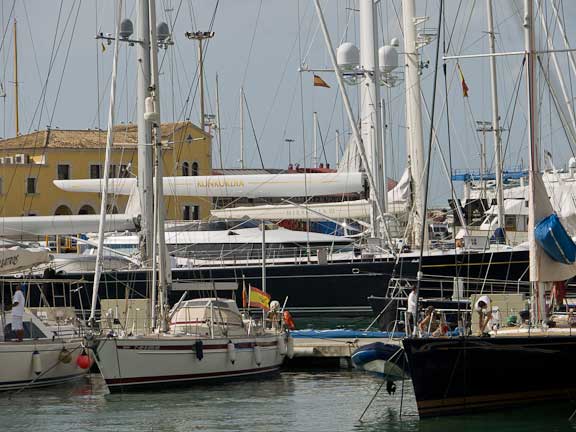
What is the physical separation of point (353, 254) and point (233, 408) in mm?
19948

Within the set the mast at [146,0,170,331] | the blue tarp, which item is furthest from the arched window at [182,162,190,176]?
the mast at [146,0,170,331]

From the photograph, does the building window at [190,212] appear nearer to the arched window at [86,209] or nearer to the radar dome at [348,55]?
the arched window at [86,209]

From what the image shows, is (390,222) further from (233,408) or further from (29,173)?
(29,173)

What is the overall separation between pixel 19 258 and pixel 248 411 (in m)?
9.99

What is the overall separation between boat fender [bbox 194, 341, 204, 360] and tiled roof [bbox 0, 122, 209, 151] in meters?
42.3

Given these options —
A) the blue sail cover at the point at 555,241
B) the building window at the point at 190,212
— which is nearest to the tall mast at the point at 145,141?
the blue sail cover at the point at 555,241

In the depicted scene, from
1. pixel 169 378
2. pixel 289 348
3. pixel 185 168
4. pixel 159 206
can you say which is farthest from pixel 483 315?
pixel 185 168

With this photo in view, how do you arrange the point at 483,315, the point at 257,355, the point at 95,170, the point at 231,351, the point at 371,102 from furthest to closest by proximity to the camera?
the point at 95,170 < the point at 371,102 < the point at 257,355 < the point at 231,351 < the point at 483,315

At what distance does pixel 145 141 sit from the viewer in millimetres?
34688

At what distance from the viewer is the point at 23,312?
90.1 feet

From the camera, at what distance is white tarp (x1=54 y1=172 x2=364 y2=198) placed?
4438cm

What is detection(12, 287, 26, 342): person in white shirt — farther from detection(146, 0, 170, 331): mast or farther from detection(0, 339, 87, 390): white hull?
detection(146, 0, 170, 331): mast

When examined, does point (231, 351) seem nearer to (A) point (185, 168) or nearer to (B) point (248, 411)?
(B) point (248, 411)

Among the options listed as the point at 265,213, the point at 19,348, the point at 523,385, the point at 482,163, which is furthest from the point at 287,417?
the point at 482,163
